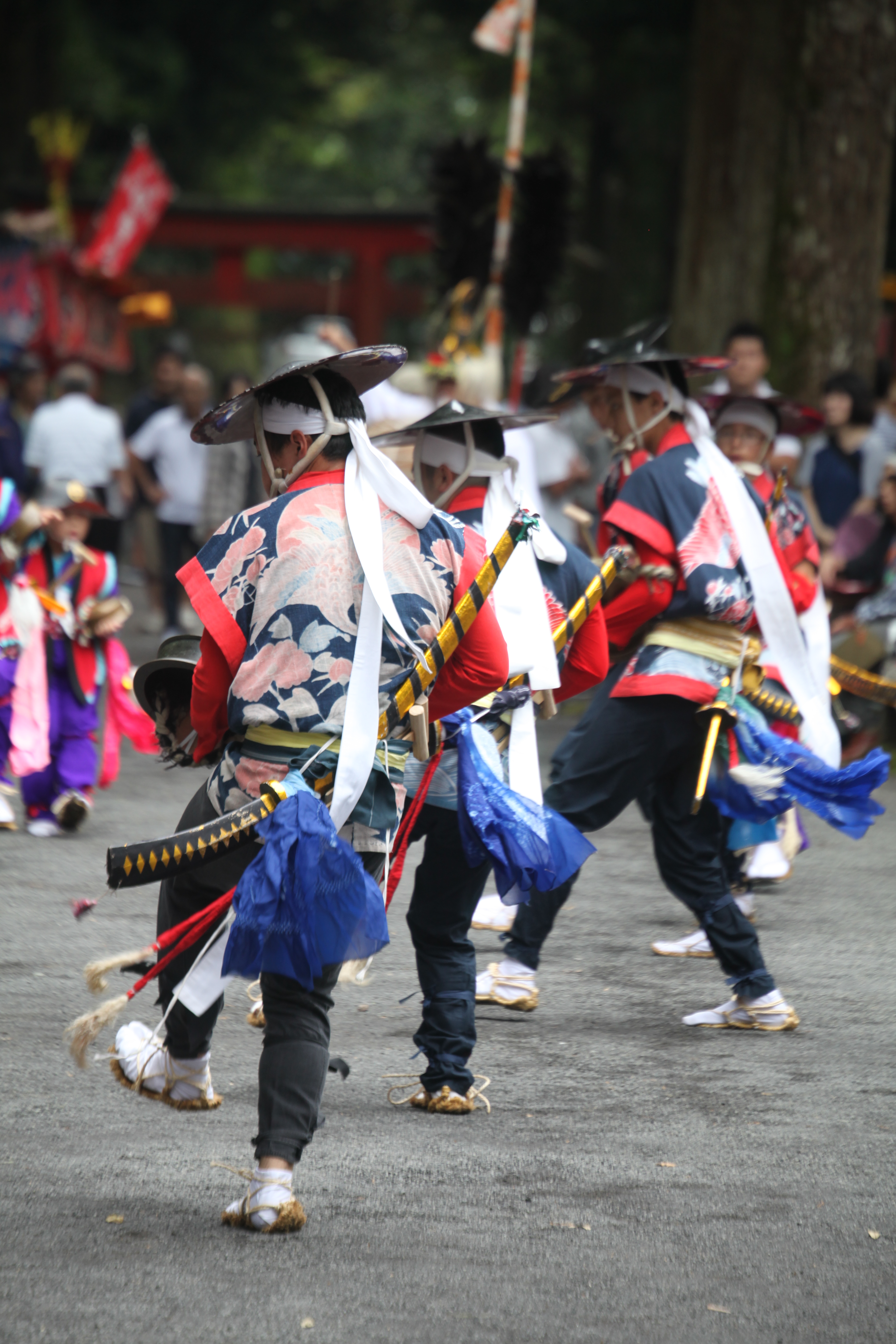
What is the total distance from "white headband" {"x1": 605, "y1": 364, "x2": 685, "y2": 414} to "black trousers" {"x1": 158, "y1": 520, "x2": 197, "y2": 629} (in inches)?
303

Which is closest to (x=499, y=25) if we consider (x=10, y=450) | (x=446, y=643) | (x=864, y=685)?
(x=10, y=450)

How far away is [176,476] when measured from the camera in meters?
12.4

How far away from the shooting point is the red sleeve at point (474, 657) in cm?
348

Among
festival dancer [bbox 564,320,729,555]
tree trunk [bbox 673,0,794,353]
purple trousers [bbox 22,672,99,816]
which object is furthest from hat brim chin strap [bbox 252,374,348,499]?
tree trunk [bbox 673,0,794,353]

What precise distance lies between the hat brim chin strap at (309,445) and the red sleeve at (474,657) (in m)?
0.38

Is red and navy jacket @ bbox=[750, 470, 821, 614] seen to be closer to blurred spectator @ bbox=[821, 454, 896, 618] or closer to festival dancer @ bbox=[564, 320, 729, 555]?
festival dancer @ bbox=[564, 320, 729, 555]

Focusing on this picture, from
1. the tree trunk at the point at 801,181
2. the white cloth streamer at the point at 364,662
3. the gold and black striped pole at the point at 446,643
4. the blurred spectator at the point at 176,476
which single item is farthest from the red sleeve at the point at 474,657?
the blurred spectator at the point at 176,476

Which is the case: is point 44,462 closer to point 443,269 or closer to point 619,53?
point 443,269

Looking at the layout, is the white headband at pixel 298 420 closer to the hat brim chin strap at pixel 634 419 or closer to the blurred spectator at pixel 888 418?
the hat brim chin strap at pixel 634 419

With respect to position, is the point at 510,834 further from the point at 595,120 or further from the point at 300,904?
the point at 595,120

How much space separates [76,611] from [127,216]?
45.8 ft

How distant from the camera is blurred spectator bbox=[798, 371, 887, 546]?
384 inches

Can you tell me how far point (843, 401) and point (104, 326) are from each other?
12.9m

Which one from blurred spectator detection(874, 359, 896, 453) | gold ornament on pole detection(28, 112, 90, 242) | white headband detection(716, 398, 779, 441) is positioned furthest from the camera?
gold ornament on pole detection(28, 112, 90, 242)
